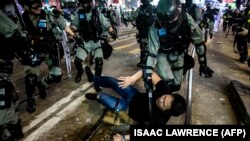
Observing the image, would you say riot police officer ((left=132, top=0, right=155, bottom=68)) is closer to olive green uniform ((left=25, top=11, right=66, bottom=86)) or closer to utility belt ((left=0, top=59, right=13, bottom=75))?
olive green uniform ((left=25, top=11, right=66, bottom=86))

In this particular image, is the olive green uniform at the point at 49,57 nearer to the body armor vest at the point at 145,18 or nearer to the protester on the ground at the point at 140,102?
the protester on the ground at the point at 140,102

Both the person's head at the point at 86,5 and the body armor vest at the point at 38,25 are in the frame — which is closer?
the body armor vest at the point at 38,25

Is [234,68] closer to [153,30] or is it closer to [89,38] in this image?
[89,38]

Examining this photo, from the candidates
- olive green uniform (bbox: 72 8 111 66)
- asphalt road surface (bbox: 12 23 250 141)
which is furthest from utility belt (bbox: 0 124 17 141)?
olive green uniform (bbox: 72 8 111 66)

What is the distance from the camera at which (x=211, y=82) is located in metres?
7.28

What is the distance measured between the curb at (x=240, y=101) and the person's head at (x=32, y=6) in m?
4.05

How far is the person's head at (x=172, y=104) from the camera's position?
3.04 meters

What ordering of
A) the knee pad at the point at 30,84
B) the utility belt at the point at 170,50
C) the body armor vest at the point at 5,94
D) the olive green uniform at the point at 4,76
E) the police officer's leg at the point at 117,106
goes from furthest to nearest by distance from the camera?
the knee pad at the point at 30,84 < the utility belt at the point at 170,50 < the police officer's leg at the point at 117,106 < the body armor vest at the point at 5,94 < the olive green uniform at the point at 4,76

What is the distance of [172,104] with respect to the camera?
306cm

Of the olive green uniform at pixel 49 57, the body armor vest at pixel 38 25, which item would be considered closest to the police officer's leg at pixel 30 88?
the olive green uniform at pixel 49 57

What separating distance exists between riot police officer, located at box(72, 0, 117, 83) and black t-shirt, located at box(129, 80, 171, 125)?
2427 millimetres

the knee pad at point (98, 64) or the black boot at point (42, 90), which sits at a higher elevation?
the knee pad at point (98, 64)

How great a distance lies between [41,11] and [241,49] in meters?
7.85

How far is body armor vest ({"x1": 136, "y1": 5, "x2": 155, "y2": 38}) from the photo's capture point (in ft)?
25.1
